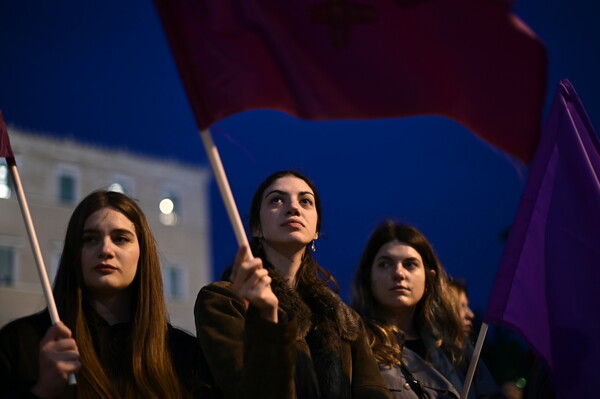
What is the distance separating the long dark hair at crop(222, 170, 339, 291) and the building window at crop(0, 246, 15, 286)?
8.09 m

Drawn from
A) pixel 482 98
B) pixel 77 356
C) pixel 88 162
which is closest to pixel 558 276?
pixel 482 98

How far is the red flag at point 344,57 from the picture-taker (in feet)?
10.0

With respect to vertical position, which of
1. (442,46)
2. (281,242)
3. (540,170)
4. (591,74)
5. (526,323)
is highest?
(591,74)

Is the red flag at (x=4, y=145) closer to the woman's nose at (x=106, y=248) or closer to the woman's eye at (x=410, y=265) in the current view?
the woman's nose at (x=106, y=248)

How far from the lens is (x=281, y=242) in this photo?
3.91 m

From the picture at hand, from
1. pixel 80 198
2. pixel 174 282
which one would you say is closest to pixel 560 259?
pixel 80 198

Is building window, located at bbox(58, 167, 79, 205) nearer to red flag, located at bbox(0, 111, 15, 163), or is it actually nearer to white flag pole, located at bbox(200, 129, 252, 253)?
red flag, located at bbox(0, 111, 15, 163)

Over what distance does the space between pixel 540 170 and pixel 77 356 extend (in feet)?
6.23

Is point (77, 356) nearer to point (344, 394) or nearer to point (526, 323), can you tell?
point (344, 394)

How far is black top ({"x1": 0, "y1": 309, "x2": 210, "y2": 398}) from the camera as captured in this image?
329 centimetres

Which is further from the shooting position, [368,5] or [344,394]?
[344,394]

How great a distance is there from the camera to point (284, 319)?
315 centimetres

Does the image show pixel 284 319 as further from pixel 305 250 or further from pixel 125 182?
pixel 125 182

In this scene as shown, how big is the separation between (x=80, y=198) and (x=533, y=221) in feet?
32.1
